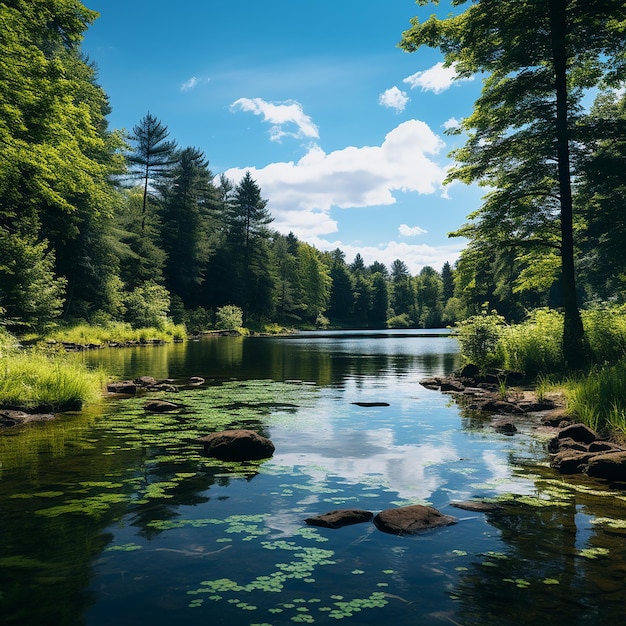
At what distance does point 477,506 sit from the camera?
679cm

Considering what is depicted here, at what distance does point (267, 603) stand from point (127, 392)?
46.1 ft

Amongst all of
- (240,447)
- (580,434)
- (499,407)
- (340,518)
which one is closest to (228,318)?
(499,407)

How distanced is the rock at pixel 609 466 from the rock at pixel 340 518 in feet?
14.1

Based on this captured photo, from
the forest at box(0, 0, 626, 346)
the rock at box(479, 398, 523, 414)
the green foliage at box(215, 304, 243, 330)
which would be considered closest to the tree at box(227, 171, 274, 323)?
the green foliage at box(215, 304, 243, 330)

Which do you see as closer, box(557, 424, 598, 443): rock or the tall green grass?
box(557, 424, 598, 443): rock

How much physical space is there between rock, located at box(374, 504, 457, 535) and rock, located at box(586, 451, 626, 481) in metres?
3.39

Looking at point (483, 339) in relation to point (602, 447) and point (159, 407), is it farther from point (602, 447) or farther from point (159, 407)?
point (159, 407)

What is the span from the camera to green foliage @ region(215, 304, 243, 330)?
71.3 metres

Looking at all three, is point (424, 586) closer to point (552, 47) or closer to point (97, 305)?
point (552, 47)

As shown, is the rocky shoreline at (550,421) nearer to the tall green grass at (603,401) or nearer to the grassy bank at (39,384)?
the tall green grass at (603,401)

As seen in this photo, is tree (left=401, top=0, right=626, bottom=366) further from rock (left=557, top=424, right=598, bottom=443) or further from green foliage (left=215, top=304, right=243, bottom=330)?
green foliage (left=215, top=304, right=243, bottom=330)

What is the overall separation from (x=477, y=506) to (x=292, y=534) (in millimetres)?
2632

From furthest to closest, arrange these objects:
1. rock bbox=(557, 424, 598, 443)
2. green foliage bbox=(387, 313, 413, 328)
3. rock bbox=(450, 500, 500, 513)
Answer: green foliage bbox=(387, 313, 413, 328)
rock bbox=(557, 424, 598, 443)
rock bbox=(450, 500, 500, 513)

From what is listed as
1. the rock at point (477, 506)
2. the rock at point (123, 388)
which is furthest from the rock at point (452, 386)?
the rock at point (477, 506)
